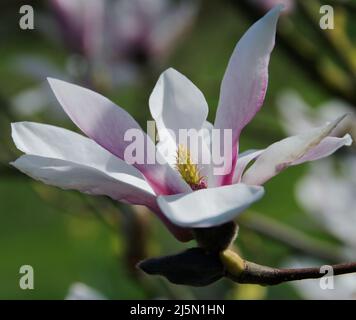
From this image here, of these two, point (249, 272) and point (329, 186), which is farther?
point (329, 186)

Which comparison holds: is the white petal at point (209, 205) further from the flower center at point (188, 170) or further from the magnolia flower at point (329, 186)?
the magnolia flower at point (329, 186)

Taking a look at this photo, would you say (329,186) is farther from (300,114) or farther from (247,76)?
(247,76)

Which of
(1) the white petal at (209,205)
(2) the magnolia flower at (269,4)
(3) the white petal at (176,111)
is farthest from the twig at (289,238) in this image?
(1) the white petal at (209,205)

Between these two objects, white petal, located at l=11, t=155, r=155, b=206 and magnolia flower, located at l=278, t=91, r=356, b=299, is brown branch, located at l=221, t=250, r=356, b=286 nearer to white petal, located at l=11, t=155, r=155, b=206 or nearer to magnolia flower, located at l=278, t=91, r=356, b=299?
white petal, located at l=11, t=155, r=155, b=206

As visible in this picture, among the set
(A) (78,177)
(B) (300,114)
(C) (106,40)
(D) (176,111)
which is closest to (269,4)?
(B) (300,114)

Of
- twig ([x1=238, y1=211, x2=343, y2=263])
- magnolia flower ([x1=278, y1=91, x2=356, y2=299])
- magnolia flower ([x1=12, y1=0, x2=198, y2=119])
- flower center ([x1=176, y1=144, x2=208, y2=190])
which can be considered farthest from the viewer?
magnolia flower ([x1=12, y1=0, x2=198, y2=119])

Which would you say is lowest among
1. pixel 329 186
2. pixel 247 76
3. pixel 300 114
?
pixel 247 76

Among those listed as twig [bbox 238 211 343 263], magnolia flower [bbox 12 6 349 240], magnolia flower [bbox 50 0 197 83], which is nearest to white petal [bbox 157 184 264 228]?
magnolia flower [bbox 12 6 349 240]
